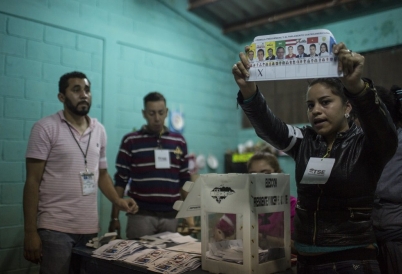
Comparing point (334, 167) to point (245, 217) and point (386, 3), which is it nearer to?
point (245, 217)

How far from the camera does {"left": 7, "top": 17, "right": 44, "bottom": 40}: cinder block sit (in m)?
3.19

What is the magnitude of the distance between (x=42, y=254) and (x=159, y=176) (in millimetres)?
978

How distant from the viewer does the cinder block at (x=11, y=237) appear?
3072mm

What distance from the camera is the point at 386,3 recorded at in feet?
13.4

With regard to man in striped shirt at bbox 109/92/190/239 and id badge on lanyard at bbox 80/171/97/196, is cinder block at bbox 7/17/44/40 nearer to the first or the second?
man in striped shirt at bbox 109/92/190/239

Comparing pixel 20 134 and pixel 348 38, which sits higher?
pixel 348 38

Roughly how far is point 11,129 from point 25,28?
2.89 ft

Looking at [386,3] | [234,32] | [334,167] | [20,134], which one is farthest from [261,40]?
[234,32]

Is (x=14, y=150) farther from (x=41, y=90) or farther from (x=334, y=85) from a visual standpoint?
(x=334, y=85)

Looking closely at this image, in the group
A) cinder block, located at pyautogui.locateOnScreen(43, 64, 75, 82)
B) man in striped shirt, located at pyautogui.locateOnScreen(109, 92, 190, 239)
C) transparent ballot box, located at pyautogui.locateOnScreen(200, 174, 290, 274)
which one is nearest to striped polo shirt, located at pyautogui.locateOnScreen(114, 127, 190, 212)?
man in striped shirt, located at pyautogui.locateOnScreen(109, 92, 190, 239)

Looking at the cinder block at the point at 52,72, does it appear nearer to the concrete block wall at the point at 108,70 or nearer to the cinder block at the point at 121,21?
the concrete block wall at the point at 108,70

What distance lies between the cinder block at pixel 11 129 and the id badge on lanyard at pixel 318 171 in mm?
2657

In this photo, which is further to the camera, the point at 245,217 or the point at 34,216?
the point at 34,216

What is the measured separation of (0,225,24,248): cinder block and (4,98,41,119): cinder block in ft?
2.22
